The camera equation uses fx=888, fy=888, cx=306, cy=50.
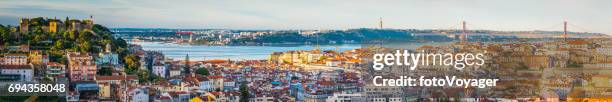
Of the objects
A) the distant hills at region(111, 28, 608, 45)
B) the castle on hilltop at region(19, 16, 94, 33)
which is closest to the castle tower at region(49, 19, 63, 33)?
the castle on hilltop at region(19, 16, 94, 33)

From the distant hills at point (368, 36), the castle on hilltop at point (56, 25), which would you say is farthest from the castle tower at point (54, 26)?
the distant hills at point (368, 36)

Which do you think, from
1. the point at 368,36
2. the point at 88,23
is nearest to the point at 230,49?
the point at 368,36

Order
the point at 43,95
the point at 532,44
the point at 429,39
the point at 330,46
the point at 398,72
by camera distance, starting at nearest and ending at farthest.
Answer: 1. the point at 43,95
2. the point at 398,72
3. the point at 532,44
4. the point at 429,39
5. the point at 330,46

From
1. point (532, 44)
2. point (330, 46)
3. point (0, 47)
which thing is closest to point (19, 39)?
point (0, 47)

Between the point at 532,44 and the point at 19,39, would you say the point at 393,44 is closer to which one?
the point at 532,44

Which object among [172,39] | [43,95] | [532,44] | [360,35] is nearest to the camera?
[43,95]

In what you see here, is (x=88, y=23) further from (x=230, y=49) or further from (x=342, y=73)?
(x=230, y=49)

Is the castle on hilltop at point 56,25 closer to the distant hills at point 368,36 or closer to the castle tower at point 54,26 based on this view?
the castle tower at point 54,26

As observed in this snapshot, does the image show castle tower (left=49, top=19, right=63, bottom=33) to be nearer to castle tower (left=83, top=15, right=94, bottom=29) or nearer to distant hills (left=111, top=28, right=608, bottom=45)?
castle tower (left=83, top=15, right=94, bottom=29)
